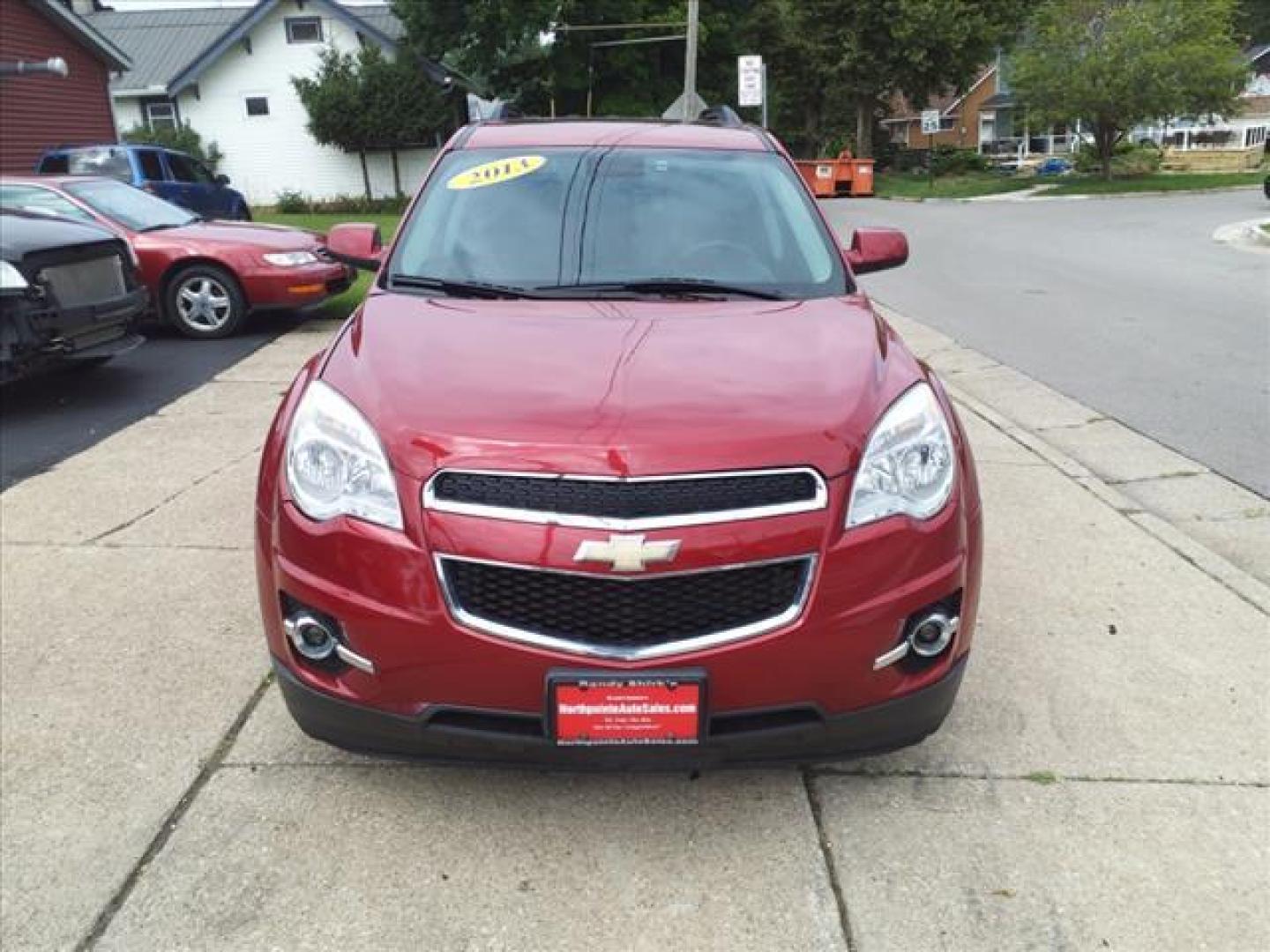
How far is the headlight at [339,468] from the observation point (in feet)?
7.87

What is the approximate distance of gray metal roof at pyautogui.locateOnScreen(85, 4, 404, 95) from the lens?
1407 inches

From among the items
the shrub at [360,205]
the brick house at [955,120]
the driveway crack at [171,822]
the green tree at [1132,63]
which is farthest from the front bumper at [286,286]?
the brick house at [955,120]

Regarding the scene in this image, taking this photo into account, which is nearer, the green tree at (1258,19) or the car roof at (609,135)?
the car roof at (609,135)

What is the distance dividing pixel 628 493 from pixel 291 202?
114 ft

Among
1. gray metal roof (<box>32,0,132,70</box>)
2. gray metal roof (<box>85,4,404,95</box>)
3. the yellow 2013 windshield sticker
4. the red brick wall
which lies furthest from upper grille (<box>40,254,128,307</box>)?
gray metal roof (<box>85,4,404,95</box>)

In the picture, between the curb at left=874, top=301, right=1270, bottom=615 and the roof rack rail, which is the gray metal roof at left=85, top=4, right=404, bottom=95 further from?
the roof rack rail

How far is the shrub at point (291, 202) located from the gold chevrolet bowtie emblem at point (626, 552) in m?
33.6

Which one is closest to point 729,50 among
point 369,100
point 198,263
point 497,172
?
point 369,100

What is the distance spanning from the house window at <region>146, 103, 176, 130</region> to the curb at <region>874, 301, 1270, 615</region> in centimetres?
3460

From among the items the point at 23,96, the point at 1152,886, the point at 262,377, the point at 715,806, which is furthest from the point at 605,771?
the point at 23,96

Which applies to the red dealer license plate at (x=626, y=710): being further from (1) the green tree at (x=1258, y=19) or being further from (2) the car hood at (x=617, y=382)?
(1) the green tree at (x=1258, y=19)

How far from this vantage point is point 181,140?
110ft

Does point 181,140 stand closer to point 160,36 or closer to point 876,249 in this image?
point 160,36

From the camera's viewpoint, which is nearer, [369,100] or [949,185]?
[369,100]
